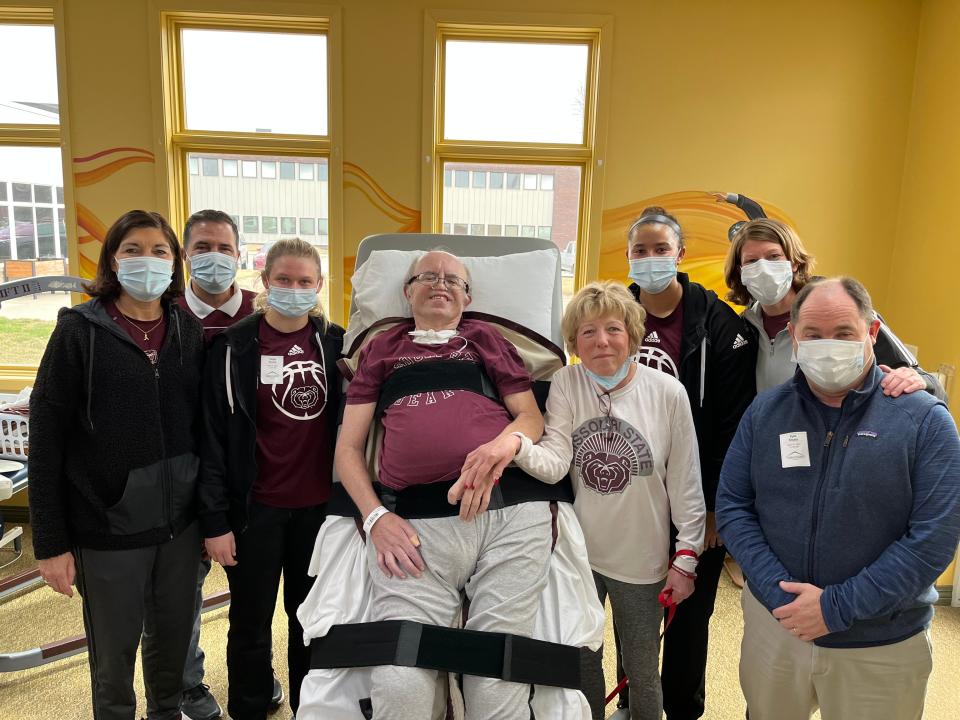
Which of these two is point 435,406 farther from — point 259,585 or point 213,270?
point 213,270

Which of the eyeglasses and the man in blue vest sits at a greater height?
the eyeglasses

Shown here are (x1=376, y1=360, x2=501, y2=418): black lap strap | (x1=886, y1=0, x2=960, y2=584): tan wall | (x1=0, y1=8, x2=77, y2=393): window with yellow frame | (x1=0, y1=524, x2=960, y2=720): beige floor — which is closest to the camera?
(x1=376, y1=360, x2=501, y2=418): black lap strap

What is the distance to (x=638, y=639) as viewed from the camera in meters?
1.62

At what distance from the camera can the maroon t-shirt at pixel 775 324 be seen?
1.86 m

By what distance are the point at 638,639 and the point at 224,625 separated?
1.83 m

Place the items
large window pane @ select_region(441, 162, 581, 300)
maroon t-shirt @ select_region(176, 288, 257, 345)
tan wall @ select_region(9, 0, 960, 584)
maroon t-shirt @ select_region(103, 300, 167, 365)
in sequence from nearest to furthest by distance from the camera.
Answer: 1. maroon t-shirt @ select_region(103, 300, 167, 365)
2. maroon t-shirt @ select_region(176, 288, 257, 345)
3. tan wall @ select_region(9, 0, 960, 584)
4. large window pane @ select_region(441, 162, 581, 300)

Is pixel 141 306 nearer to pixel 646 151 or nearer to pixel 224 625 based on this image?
pixel 224 625

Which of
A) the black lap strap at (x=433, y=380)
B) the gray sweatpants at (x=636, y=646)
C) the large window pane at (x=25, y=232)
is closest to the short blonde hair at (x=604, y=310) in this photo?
the black lap strap at (x=433, y=380)

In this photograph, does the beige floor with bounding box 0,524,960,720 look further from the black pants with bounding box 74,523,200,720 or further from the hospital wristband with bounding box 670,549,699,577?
the hospital wristband with bounding box 670,549,699,577

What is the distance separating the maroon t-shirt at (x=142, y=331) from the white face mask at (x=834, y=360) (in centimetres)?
160

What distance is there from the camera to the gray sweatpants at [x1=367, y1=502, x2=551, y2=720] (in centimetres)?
124

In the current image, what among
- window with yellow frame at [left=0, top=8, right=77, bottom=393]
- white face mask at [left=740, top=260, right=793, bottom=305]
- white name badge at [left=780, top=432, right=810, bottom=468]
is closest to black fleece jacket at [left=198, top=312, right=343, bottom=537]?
white name badge at [left=780, top=432, right=810, bottom=468]

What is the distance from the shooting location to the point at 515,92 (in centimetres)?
357

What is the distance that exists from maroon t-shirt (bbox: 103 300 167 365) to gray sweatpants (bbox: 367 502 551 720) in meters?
0.77
